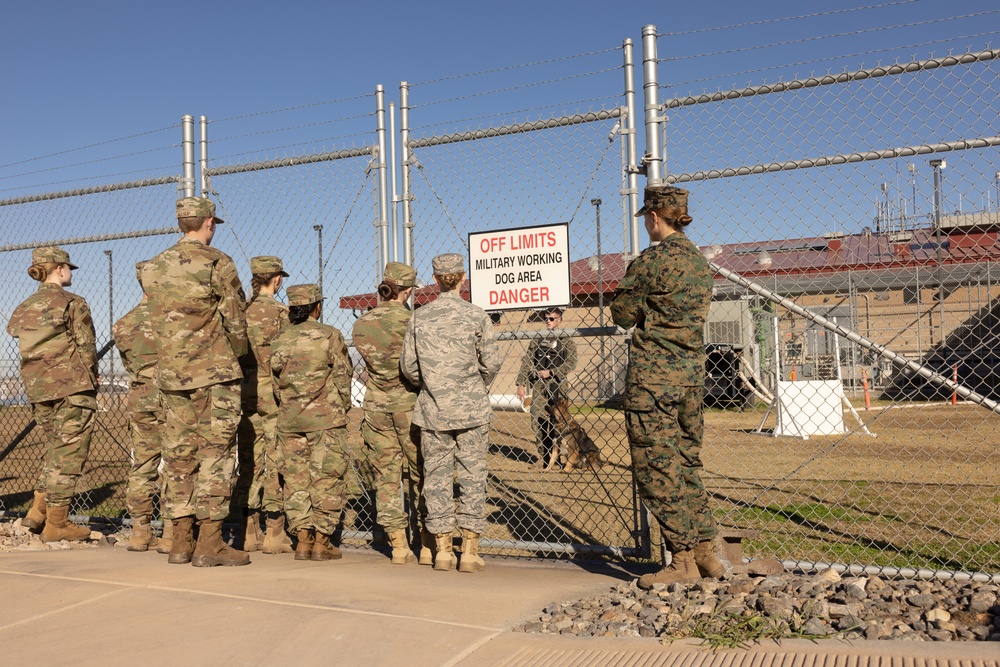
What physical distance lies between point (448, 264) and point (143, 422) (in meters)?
2.56

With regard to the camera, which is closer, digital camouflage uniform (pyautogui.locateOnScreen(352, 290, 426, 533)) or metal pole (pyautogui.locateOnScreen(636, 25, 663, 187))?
metal pole (pyautogui.locateOnScreen(636, 25, 663, 187))

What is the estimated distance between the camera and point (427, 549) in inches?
224

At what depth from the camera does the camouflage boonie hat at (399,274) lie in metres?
5.81

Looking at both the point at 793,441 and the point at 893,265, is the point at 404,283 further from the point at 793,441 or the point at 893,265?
the point at 793,441

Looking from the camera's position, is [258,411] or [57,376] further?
[57,376]

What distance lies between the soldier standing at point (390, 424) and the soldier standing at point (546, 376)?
2.98 metres

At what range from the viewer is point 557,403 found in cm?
1040

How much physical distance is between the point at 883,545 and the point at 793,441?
7.16 meters

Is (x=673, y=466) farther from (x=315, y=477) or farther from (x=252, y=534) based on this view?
(x=252, y=534)

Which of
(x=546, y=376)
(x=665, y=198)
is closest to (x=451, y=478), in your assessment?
(x=665, y=198)

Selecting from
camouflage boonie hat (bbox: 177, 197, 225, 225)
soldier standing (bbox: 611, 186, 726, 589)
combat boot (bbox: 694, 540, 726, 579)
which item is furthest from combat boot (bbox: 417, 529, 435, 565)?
camouflage boonie hat (bbox: 177, 197, 225, 225)

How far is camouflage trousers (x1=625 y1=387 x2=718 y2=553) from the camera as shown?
4562 millimetres

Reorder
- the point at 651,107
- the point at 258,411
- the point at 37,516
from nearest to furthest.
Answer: the point at 651,107, the point at 258,411, the point at 37,516

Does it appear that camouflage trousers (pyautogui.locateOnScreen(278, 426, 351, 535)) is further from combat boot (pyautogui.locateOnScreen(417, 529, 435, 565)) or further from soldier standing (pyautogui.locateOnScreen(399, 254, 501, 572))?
soldier standing (pyautogui.locateOnScreen(399, 254, 501, 572))
